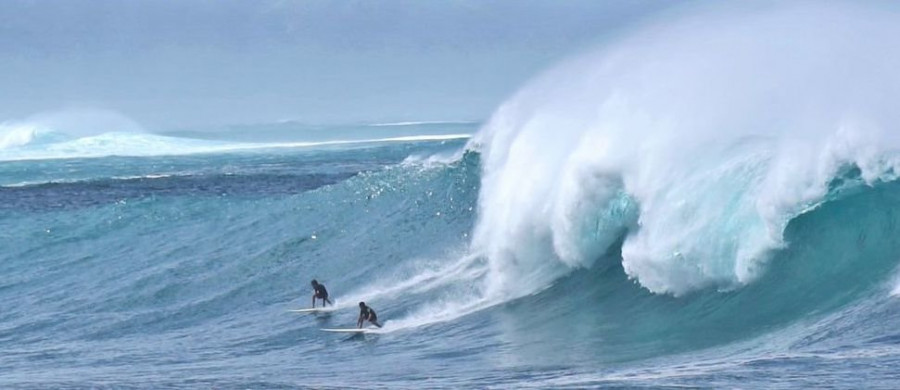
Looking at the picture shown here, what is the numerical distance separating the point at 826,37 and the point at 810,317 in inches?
249

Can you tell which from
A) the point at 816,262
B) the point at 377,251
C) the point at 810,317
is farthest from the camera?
the point at 377,251

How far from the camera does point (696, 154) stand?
1867 centimetres

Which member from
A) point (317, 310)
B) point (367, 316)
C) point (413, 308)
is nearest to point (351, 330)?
point (367, 316)

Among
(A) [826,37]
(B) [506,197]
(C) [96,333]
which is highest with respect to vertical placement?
(A) [826,37]

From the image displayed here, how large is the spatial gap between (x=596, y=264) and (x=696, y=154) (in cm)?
176

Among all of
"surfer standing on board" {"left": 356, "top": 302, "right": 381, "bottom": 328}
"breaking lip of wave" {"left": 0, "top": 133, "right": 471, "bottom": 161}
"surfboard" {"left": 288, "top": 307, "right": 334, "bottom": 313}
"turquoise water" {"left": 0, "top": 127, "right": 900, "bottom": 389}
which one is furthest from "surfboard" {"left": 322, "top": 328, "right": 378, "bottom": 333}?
"breaking lip of wave" {"left": 0, "top": 133, "right": 471, "bottom": 161}

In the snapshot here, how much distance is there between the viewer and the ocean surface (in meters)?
14.9

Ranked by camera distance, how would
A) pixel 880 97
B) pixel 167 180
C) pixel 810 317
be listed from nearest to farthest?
pixel 810 317 < pixel 880 97 < pixel 167 180

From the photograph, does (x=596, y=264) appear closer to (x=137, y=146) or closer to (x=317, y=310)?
(x=317, y=310)

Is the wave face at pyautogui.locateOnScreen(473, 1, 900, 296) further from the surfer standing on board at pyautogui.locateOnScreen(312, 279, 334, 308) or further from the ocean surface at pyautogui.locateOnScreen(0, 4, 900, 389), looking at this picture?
the surfer standing on board at pyautogui.locateOnScreen(312, 279, 334, 308)

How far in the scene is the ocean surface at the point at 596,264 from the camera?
14.9 metres

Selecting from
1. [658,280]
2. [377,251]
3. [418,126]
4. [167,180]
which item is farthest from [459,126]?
[658,280]

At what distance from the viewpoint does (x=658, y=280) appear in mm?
17344

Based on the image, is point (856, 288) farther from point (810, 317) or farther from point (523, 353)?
point (523, 353)
